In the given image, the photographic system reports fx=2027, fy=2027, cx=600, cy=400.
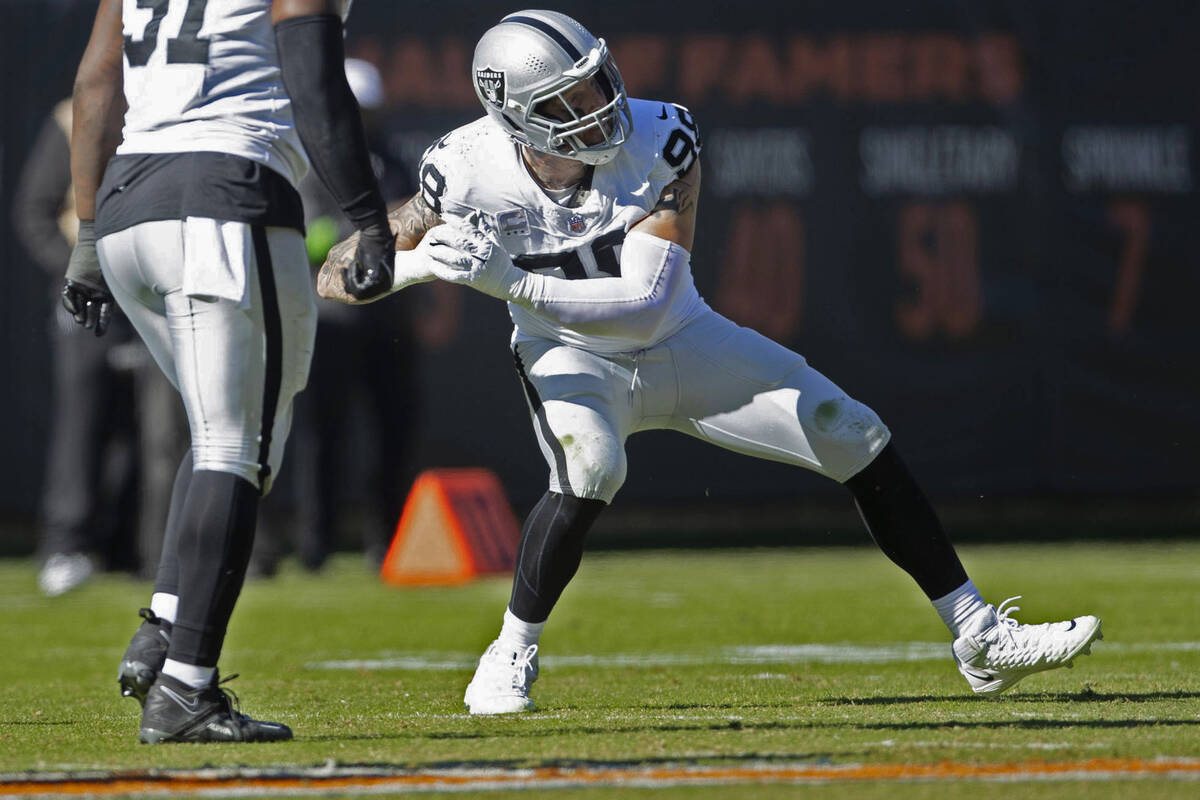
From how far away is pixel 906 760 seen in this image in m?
3.42

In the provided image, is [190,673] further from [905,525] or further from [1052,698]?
[1052,698]

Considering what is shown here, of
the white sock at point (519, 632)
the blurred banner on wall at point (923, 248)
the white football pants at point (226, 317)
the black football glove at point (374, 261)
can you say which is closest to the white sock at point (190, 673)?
the white football pants at point (226, 317)

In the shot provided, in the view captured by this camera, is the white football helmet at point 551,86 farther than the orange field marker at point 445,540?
No

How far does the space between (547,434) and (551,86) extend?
2.51 ft

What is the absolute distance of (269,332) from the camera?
3789mm

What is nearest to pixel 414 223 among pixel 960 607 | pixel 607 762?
pixel 960 607

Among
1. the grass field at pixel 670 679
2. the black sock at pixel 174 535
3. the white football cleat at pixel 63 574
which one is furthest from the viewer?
the white football cleat at pixel 63 574

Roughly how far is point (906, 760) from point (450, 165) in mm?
1825

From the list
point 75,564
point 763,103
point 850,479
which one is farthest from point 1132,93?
point 850,479

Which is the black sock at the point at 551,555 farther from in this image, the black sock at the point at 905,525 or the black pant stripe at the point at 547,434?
the black sock at the point at 905,525

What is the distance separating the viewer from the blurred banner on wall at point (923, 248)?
1084 centimetres

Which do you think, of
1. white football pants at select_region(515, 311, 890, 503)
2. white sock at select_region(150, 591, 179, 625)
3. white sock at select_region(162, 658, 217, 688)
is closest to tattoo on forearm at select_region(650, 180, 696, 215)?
white football pants at select_region(515, 311, 890, 503)

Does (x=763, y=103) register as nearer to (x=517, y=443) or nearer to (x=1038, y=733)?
(x=517, y=443)

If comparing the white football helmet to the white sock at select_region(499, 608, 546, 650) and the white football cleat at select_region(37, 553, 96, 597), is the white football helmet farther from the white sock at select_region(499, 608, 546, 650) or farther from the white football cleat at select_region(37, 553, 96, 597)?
the white football cleat at select_region(37, 553, 96, 597)
